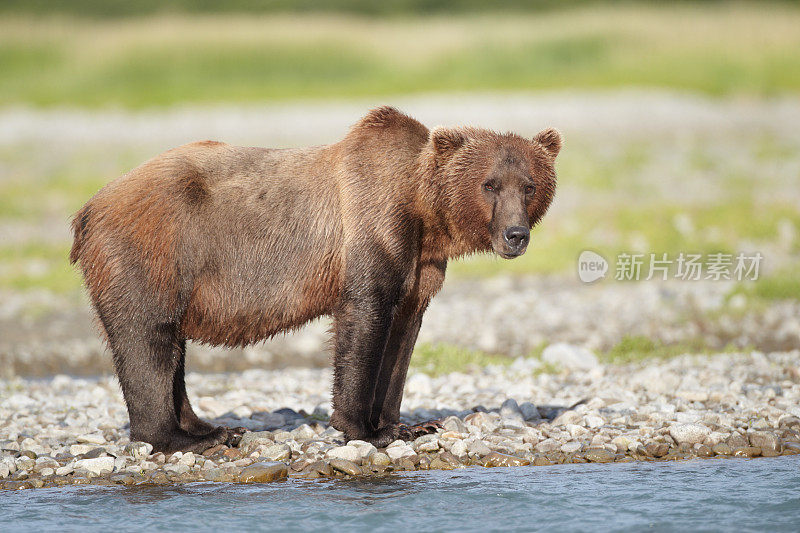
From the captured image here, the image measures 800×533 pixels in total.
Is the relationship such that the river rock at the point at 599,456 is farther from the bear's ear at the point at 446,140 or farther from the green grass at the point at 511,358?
the green grass at the point at 511,358

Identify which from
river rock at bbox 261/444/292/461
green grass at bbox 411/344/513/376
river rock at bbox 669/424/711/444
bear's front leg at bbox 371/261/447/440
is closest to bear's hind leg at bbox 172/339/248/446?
river rock at bbox 261/444/292/461

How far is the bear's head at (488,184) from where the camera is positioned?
6.42 meters

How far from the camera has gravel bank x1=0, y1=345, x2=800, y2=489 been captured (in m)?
6.66

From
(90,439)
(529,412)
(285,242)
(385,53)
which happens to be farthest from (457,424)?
(385,53)

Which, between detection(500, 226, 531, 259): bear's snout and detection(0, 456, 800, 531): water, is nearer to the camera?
detection(0, 456, 800, 531): water

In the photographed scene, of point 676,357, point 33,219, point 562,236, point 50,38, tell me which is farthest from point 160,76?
point 676,357

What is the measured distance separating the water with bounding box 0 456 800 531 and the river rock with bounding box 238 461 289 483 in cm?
9

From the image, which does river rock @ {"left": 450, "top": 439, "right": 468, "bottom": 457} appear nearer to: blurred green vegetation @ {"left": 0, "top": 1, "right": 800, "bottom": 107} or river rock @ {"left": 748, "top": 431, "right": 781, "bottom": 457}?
river rock @ {"left": 748, "top": 431, "right": 781, "bottom": 457}

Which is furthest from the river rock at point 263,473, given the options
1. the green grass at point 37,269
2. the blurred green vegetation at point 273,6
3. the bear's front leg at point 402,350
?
the blurred green vegetation at point 273,6

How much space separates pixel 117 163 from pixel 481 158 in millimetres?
17326

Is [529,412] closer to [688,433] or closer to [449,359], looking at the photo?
[688,433]

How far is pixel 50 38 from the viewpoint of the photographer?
1563 inches

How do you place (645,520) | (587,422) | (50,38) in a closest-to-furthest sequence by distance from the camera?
(645,520)
(587,422)
(50,38)

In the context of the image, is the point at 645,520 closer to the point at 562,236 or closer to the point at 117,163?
the point at 562,236
